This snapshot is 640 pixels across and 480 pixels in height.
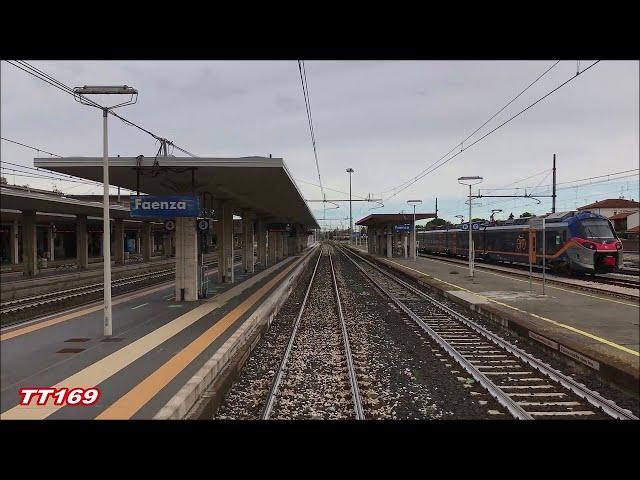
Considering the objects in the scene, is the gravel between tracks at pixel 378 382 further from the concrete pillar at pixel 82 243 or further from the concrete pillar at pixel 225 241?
the concrete pillar at pixel 82 243

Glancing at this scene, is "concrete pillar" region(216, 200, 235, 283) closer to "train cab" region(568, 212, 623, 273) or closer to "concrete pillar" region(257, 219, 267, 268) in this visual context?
"concrete pillar" region(257, 219, 267, 268)

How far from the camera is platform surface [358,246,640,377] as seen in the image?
23.6ft

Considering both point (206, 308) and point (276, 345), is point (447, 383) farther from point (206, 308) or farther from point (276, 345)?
point (206, 308)

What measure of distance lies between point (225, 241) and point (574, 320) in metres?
15.9

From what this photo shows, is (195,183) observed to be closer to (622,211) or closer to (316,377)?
(316,377)

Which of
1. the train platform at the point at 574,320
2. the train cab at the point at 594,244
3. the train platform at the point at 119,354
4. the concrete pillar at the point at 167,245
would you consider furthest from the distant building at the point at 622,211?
the concrete pillar at the point at 167,245

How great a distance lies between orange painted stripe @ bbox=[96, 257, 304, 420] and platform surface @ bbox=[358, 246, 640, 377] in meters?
6.44

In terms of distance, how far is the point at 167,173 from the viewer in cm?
1327

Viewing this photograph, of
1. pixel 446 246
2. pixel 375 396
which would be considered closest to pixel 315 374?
pixel 375 396

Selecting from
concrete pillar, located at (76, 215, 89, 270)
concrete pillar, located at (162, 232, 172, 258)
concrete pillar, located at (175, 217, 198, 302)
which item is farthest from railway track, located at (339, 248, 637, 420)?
concrete pillar, located at (162, 232, 172, 258)

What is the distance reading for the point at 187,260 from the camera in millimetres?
14977

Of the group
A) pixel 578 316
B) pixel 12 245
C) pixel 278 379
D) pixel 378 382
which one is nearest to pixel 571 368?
pixel 578 316

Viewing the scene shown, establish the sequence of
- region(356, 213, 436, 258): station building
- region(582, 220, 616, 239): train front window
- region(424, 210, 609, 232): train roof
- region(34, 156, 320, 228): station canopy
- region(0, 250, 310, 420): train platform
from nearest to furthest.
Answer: region(0, 250, 310, 420): train platform, region(34, 156, 320, 228): station canopy, region(582, 220, 616, 239): train front window, region(424, 210, 609, 232): train roof, region(356, 213, 436, 258): station building
